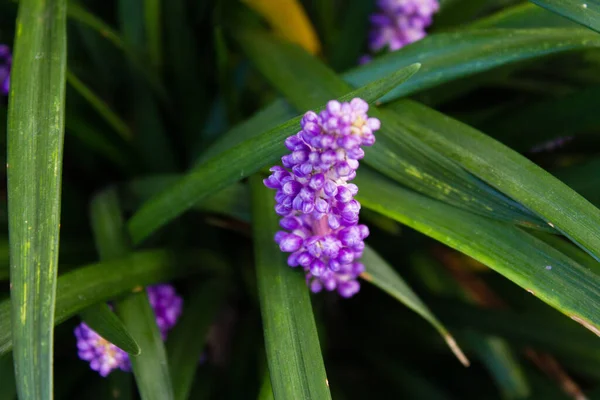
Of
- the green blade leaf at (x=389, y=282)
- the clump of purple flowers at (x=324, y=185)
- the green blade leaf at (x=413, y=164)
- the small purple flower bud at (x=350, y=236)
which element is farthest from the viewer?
the green blade leaf at (x=389, y=282)

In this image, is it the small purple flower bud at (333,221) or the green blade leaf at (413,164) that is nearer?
the small purple flower bud at (333,221)

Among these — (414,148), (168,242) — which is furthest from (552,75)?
(168,242)

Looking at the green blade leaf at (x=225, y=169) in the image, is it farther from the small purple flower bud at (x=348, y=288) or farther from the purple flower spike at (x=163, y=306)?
the small purple flower bud at (x=348, y=288)

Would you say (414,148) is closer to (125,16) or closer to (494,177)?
(494,177)

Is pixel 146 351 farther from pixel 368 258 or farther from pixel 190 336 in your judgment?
pixel 368 258

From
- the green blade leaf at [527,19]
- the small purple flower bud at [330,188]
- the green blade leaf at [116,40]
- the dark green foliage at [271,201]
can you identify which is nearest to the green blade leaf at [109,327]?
the dark green foliage at [271,201]

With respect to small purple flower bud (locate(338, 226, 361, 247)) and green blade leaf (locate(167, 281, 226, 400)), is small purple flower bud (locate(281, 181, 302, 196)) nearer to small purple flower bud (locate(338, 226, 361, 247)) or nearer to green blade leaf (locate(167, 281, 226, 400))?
small purple flower bud (locate(338, 226, 361, 247))

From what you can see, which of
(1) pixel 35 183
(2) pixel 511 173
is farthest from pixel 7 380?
(2) pixel 511 173
